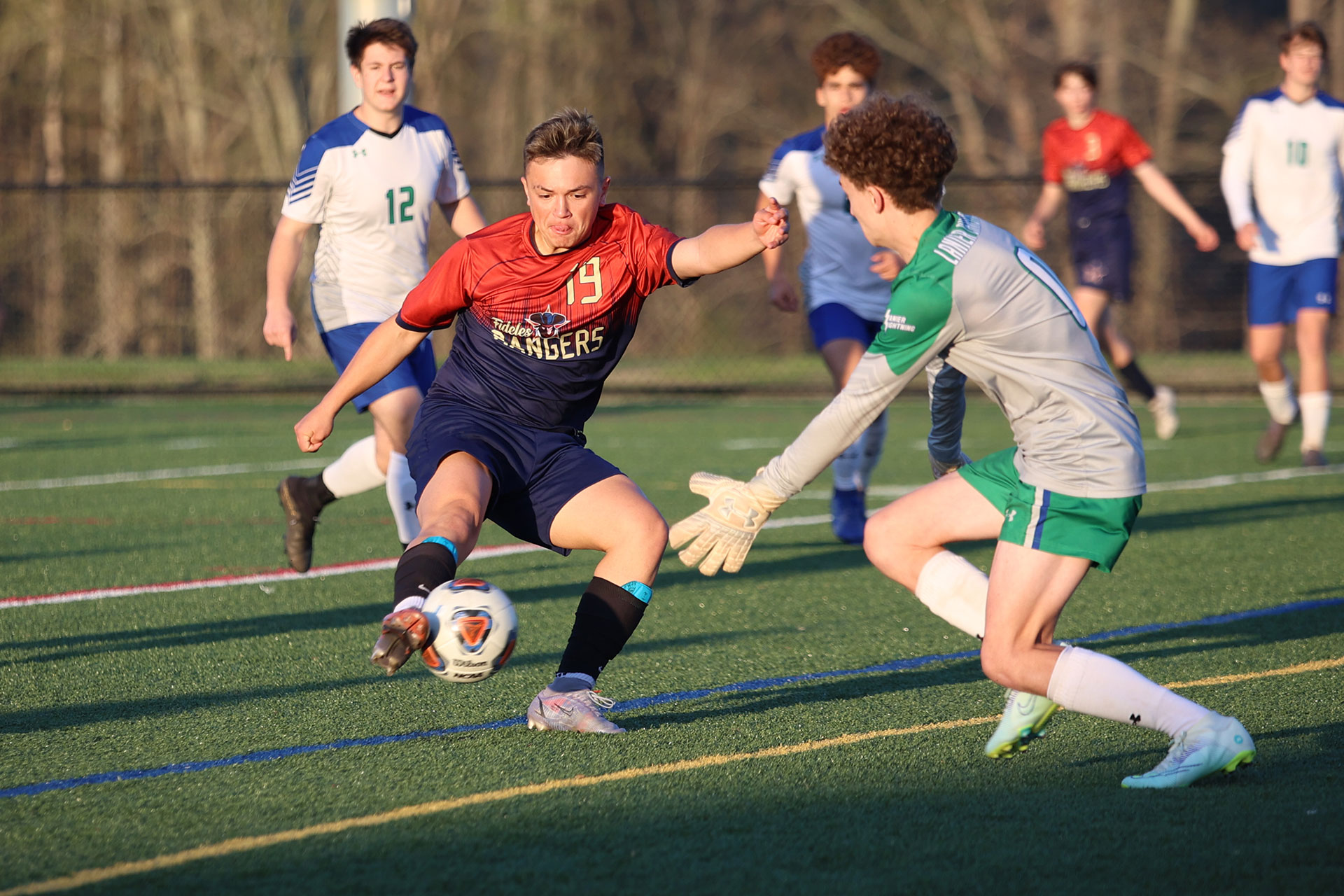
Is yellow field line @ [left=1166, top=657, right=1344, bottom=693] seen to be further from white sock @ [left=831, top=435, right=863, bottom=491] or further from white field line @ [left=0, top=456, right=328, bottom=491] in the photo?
white field line @ [left=0, top=456, right=328, bottom=491]

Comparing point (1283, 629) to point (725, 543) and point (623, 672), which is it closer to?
point (623, 672)

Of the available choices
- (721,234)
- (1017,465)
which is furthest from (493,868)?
(721,234)

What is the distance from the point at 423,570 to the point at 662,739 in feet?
2.62

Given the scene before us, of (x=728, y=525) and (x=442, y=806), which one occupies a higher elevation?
(x=728, y=525)

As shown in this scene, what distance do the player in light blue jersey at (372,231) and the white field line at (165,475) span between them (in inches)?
147

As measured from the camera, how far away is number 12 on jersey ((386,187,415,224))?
6.23m

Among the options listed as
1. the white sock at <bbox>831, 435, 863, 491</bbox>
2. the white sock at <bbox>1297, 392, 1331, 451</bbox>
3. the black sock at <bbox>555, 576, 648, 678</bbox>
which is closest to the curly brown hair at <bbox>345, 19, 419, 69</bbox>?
the white sock at <bbox>831, 435, 863, 491</bbox>

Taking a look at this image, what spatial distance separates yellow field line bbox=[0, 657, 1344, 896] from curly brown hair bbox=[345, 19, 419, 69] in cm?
350

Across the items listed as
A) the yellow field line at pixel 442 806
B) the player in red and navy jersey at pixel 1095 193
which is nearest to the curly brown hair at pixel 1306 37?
the player in red and navy jersey at pixel 1095 193

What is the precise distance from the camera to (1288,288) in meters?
9.64

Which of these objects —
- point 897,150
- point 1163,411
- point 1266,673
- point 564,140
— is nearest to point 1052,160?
point 1163,411

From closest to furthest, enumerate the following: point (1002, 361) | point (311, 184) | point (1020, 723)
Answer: point (1002, 361), point (1020, 723), point (311, 184)

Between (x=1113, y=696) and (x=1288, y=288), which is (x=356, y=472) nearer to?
(x=1113, y=696)

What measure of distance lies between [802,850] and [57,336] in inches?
793
